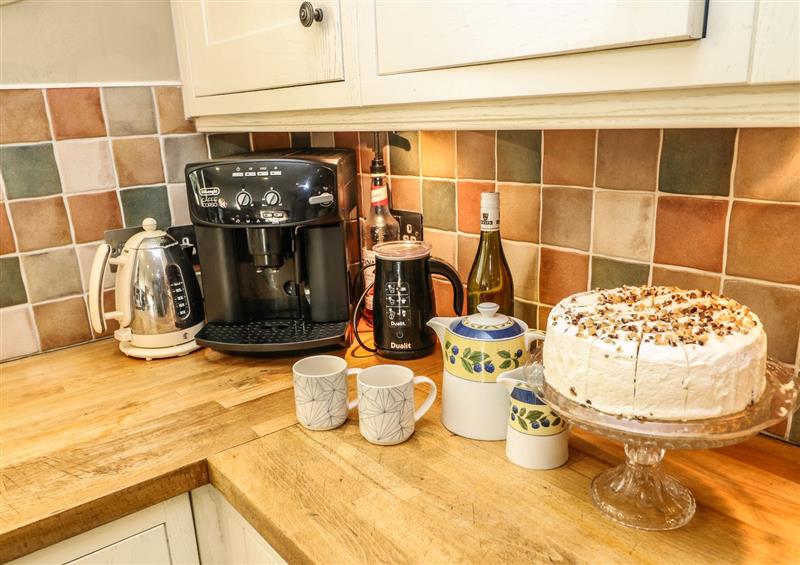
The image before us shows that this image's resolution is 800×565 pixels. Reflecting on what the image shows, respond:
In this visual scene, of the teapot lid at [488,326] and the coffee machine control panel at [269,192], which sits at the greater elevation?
the coffee machine control panel at [269,192]

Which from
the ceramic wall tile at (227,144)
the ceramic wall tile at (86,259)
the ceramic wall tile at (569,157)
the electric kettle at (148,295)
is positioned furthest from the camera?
the ceramic wall tile at (227,144)

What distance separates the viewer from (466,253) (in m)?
1.20

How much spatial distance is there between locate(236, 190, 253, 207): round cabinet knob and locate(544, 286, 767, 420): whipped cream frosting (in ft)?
2.03

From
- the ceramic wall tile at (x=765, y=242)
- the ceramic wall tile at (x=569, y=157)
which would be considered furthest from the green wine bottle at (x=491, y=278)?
the ceramic wall tile at (x=765, y=242)

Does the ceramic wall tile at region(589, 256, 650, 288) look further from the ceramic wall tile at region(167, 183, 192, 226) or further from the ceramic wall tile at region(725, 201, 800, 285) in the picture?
the ceramic wall tile at region(167, 183, 192, 226)

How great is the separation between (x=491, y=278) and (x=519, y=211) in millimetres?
131

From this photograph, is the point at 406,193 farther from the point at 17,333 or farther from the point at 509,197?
the point at 17,333

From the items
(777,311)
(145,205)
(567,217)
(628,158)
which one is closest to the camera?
(777,311)

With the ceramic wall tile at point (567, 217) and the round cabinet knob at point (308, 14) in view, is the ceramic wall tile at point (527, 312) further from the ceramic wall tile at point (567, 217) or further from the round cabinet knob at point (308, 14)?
the round cabinet knob at point (308, 14)

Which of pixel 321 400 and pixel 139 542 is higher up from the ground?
pixel 321 400

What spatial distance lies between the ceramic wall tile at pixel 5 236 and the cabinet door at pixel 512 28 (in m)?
0.85

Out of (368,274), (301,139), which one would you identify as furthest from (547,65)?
(301,139)

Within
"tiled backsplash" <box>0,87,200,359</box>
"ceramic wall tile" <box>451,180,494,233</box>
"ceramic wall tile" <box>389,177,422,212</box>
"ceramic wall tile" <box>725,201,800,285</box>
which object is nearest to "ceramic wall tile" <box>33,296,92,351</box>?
"tiled backsplash" <box>0,87,200,359</box>

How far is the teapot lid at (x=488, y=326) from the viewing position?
0.81m
